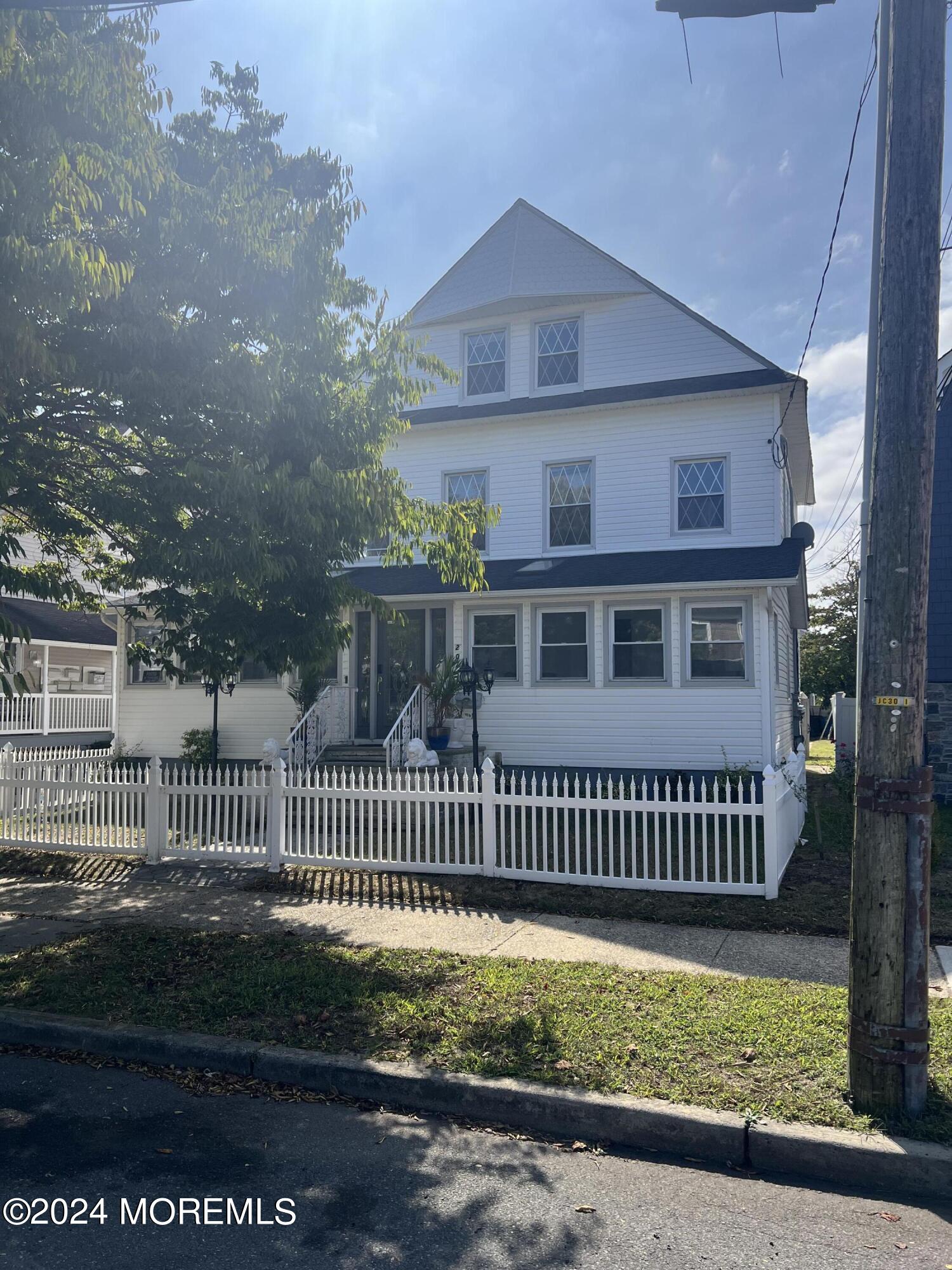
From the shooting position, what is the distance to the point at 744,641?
14859 millimetres

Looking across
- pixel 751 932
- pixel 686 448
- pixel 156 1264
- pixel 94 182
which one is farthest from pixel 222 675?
pixel 686 448

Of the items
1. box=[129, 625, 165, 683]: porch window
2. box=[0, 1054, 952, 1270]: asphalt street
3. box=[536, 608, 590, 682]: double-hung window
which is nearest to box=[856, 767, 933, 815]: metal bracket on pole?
box=[0, 1054, 952, 1270]: asphalt street

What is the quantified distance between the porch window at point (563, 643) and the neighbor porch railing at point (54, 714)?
12.6 metres

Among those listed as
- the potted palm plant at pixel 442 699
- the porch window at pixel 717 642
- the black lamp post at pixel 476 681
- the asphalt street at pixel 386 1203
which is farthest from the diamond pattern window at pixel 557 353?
the asphalt street at pixel 386 1203

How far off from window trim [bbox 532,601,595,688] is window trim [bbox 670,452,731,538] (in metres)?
2.08

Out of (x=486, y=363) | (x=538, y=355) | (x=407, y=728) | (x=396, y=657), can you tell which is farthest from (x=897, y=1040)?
(x=486, y=363)

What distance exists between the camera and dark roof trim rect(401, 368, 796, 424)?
15281mm

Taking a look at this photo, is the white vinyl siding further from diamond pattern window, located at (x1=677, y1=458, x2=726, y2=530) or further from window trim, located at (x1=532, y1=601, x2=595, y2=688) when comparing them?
window trim, located at (x1=532, y1=601, x2=595, y2=688)

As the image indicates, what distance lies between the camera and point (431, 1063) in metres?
4.73

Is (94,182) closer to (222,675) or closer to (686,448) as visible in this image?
(222,675)

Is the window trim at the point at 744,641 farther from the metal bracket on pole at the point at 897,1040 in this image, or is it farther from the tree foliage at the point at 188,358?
the metal bracket on pole at the point at 897,1040

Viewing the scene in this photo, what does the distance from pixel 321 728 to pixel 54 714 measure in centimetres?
1111

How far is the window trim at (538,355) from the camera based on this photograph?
16.9 m

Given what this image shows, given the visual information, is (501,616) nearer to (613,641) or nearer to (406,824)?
(613,641)
